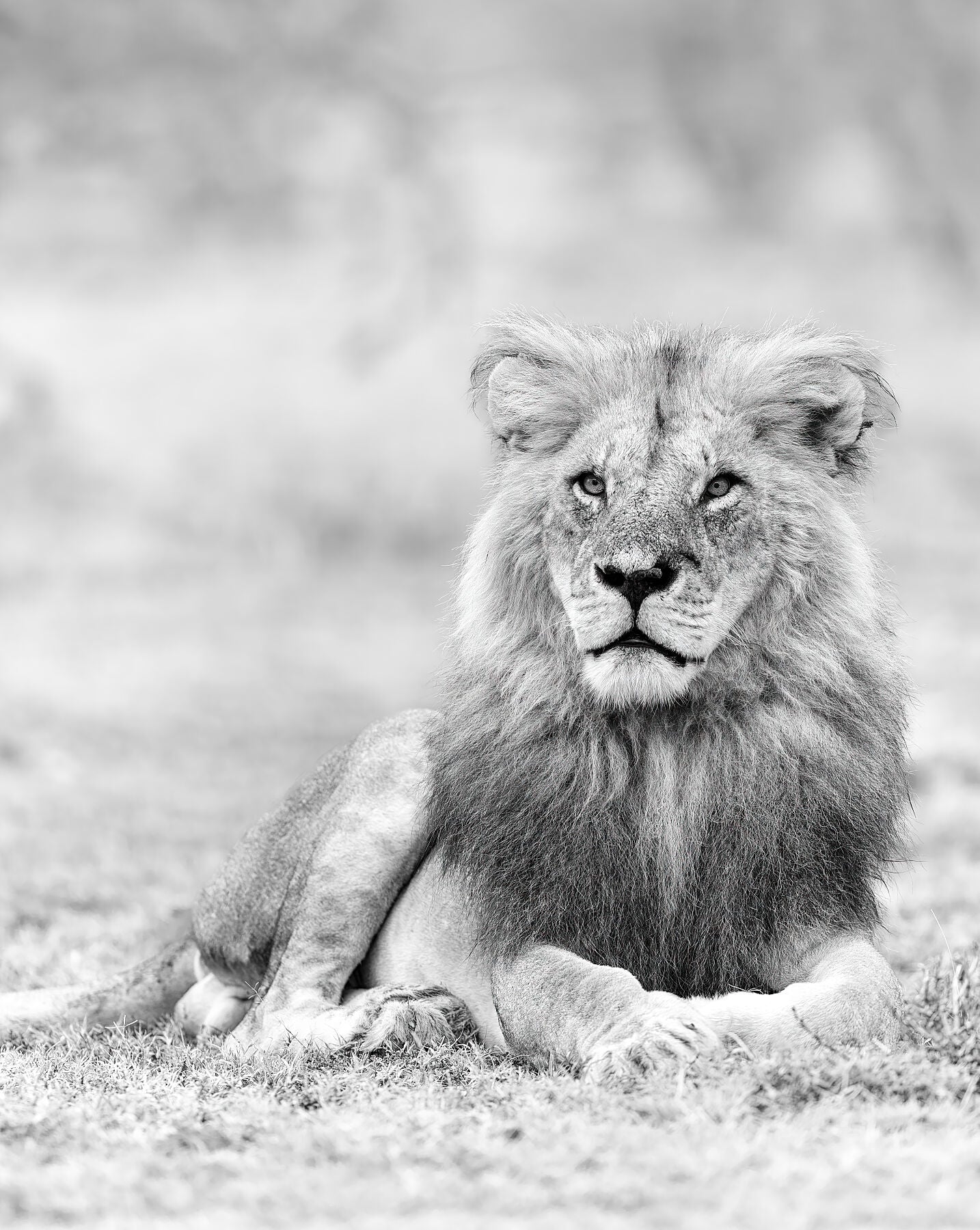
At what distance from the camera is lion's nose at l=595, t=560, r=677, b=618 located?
438 centimetres

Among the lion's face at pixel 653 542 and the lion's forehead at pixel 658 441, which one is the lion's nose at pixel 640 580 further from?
the lion's forehead at pixel 658 441

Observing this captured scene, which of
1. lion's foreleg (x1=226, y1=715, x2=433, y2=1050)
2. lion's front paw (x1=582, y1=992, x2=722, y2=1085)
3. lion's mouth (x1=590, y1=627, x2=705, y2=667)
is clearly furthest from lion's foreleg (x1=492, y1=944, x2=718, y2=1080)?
lion's mouth (x1=590, y1=627, x2=705, y2=667)

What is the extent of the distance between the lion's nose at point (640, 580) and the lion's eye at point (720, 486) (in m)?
0.34

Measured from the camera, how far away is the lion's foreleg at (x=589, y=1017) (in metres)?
4.09

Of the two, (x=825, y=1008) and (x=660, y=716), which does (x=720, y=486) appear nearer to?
(x=660, y=716)

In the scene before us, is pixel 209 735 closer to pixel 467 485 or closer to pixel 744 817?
pixel 467 485

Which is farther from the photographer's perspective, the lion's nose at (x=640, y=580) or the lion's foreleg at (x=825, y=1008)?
the lion's nose at (x=640, y=580)

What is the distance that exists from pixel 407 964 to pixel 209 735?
12.5m

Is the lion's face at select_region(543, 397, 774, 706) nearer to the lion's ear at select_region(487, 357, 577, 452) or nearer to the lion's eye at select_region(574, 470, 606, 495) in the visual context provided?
the lion's eye at select_region(574, 470, 606, 495)

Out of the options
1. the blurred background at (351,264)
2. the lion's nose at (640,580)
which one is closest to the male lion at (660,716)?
the lion's nose at (640,580)

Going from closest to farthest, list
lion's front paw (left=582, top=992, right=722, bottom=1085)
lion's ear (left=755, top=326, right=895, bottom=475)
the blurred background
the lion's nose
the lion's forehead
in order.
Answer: lion's front paw (left=582, top=992, right=722, bottom=1085) → the lion's nose → the lion's forehead → lion's ear (left=755, top=326, right=895, bottom=475) → the blurred background

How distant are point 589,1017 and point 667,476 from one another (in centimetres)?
146

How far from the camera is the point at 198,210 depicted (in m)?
30.1

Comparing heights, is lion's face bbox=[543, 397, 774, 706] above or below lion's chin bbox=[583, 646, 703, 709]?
above
